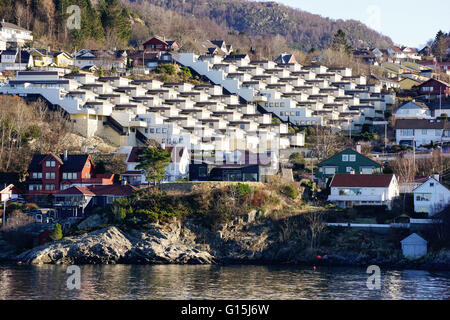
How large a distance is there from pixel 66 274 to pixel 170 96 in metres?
45.1

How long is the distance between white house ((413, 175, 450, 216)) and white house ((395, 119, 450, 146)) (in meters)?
22.2

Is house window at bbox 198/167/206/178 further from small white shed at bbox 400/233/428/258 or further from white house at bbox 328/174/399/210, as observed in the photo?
small white shed at bbox 400/233/428/258

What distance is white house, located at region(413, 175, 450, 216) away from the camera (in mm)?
56500

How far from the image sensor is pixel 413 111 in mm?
89875

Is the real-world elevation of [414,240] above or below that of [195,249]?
above

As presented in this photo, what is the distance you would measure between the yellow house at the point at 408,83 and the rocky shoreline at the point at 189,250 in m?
56.2

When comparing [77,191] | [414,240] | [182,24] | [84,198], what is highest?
[182,24]

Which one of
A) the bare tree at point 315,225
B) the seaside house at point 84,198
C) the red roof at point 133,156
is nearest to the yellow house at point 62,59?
the red roof at point 133,156

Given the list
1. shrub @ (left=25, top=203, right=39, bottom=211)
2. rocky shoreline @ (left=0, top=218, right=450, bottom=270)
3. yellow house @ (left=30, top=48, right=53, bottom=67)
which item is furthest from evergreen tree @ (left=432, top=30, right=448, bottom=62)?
shrub @ (left=25, top=203, right=39, bottom=211)

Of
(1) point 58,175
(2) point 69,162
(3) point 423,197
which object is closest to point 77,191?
(1) point 58,175

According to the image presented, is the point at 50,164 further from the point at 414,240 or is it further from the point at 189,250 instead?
the point at 414,240

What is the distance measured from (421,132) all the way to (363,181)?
22.0 m

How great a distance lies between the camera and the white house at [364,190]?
59.5 metres
